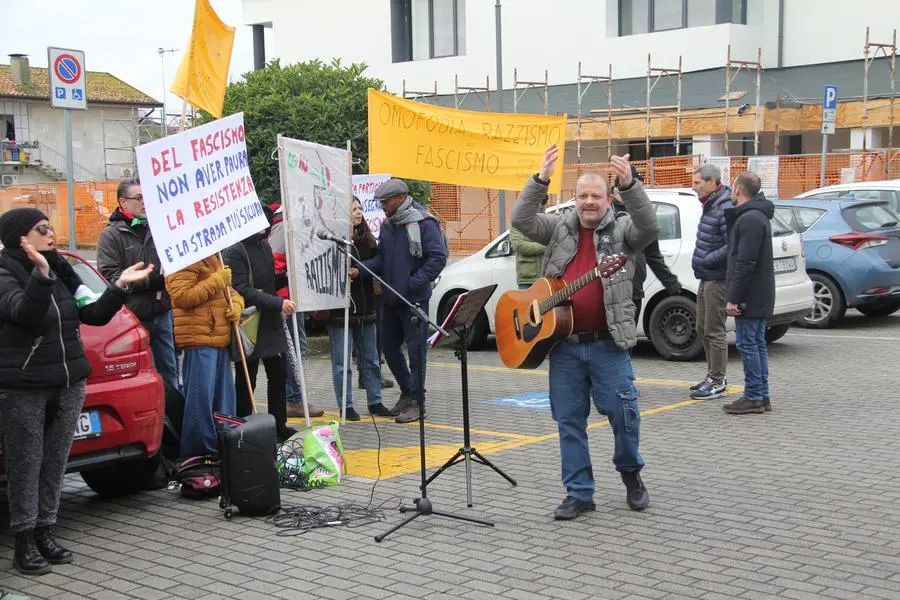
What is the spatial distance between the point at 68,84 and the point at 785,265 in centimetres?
810

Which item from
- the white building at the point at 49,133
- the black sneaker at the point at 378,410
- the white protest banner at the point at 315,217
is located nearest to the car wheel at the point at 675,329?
the black sneaker at the point at 378,410

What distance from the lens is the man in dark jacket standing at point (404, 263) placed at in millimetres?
9398

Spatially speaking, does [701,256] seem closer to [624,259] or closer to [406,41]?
[624,259]

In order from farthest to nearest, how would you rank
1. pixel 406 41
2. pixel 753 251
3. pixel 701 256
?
1. pixel 406 41
2. pixel 701 256
3. pixel 753 251

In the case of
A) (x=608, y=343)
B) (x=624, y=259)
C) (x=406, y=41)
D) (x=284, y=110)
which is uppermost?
(x=406, y=41)

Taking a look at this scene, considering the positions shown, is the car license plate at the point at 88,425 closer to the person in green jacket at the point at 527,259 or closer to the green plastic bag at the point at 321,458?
the green plastic bag at the point at 321,458

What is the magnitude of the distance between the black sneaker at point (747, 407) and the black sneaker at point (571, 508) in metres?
3.20

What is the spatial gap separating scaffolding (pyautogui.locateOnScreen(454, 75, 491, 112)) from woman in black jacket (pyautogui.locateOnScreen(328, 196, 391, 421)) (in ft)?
79.6

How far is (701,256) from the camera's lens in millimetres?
9781

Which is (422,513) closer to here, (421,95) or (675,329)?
(675,329)

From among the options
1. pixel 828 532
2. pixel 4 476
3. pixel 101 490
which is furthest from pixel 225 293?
pixel 828 532

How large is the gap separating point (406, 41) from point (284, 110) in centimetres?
2550

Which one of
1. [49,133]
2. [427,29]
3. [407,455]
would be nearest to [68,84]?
[407,455]

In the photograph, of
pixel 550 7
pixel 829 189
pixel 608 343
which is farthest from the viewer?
pixel 550 7
